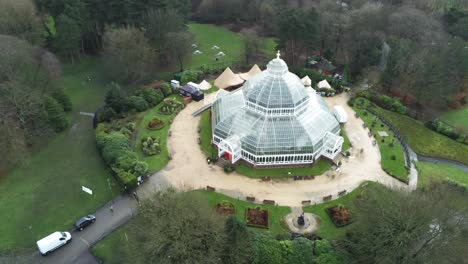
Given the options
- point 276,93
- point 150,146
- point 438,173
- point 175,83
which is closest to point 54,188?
point 150,146

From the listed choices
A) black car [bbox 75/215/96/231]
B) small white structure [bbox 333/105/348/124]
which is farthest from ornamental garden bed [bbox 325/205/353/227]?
black car [bbox 75/215/96/231]

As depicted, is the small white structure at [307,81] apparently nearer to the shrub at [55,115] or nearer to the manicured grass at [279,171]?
the manicured grass at [279,171]

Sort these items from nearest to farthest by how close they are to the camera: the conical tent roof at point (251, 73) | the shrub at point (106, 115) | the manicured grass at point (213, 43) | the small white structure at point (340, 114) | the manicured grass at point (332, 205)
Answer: the manicured grass at point (332, 205)
the shrub at point (106, 115)
the small white structure at point (340, 114)
the conical tent roof at point (251, 73)
the manicured grass at point (213, 43)

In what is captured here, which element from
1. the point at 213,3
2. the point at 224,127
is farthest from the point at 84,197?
the point at 213,3

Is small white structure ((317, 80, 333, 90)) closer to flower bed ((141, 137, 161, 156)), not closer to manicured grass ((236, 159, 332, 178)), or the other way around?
manicured grass ((236, 159, 332, 178))

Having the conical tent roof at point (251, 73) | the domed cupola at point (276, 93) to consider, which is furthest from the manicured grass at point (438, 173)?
the conical tent roof at point (251, 73)

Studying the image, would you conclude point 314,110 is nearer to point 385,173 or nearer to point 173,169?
point 385,173
